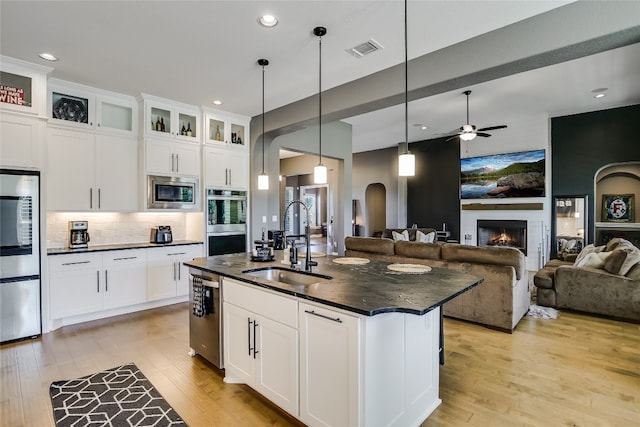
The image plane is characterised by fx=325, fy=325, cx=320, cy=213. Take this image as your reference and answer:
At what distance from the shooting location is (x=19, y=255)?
11.3 feet

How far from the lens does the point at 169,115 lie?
4.77 metres

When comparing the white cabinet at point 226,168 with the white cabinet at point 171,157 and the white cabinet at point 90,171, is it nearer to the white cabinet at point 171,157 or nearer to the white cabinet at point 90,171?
the white cabinet at point 171,157

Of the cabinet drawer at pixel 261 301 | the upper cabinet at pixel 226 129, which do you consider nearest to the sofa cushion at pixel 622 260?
the cabinet drawer at pixel 261 301

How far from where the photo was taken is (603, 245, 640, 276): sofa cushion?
3859 millimetres

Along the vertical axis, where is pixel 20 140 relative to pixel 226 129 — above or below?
below

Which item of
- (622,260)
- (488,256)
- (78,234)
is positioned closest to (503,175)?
(622,260)

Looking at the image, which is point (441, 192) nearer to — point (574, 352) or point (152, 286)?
point (574, 352)

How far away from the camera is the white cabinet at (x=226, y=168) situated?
16.7ft

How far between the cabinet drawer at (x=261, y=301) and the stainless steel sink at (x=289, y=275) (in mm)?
A: 198

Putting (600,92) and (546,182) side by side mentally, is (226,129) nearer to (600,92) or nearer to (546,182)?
(600,92)

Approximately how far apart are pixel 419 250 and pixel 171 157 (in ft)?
12.2

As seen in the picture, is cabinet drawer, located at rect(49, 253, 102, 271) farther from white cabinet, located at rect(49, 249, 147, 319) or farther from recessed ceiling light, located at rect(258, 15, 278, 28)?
recessed ceiling light, located at rect(258, 15, 278, 28)

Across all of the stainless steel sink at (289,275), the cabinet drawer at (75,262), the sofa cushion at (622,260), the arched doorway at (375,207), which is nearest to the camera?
the stainless steel sink at (289,275)

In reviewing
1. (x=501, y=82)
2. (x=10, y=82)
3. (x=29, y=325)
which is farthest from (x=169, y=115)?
(x=501, y=82)
